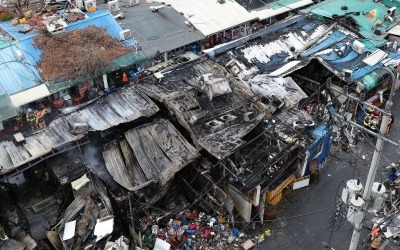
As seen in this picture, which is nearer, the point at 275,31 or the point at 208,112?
the point at 208,112

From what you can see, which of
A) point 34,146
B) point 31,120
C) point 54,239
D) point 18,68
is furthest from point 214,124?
point 18,68

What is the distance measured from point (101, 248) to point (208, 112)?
827 cm

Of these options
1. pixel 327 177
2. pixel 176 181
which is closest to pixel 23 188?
pixel 176 181

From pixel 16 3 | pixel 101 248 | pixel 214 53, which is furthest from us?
pixel 16 3

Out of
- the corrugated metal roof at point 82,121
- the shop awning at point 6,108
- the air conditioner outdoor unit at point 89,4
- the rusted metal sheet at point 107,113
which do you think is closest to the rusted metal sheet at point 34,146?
the corrugated metal roof at point 82,121

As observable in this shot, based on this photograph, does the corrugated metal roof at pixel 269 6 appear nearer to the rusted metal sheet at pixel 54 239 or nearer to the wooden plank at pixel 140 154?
the wooden plank at pixel 140 154

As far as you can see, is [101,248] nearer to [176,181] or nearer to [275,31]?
[176,181]

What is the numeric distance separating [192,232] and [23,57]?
1493 cm

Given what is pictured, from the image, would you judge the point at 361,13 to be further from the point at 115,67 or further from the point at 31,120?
the point at 31,120

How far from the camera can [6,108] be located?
79.4 ft

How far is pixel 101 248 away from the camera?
19422 mm

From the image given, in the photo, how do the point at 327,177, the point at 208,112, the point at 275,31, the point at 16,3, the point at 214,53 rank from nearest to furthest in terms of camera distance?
the point at 208,112
the point at 327,177
the point at 214,53
the point at 275,31
the point at 16,3

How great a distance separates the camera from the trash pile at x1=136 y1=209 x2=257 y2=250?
2094 cm

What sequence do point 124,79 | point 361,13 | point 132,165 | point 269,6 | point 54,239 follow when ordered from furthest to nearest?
point 269,6 < point 361,13 < point 124,79 < point 132,165 < point 54,239
